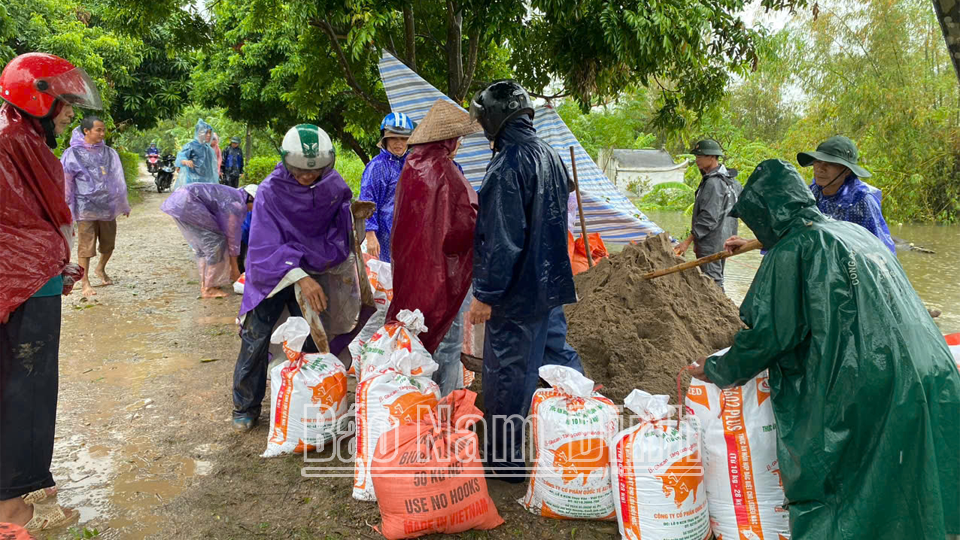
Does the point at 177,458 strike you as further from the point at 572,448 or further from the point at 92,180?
the point at 92,180

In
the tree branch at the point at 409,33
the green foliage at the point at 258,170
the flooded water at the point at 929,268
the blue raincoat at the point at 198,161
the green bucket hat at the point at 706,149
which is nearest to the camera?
the green bucket hat at the point at 706,149

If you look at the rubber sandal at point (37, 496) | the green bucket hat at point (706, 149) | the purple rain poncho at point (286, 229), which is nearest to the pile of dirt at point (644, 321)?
the green bucket hat at point (706, 149)

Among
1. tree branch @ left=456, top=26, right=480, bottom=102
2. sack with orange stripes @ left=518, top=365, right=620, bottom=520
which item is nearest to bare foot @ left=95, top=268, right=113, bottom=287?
tree branch @ left=456, top=26, right=480, bottom=102

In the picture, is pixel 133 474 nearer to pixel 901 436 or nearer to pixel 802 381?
pixel 802 381

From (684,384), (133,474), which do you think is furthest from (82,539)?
(684,384)

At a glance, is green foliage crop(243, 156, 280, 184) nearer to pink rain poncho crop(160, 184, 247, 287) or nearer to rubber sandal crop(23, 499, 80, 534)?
pink rain poncho crop(160, 184, 247, 287)

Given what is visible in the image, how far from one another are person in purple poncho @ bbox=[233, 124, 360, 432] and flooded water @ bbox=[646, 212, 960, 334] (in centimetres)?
519

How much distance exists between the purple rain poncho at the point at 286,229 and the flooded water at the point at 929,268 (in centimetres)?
525

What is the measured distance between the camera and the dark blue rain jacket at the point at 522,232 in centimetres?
269

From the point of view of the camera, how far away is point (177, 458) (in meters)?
3.18

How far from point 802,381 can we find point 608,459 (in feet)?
2.64

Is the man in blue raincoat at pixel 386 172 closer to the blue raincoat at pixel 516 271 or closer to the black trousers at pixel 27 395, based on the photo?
the blue raincoat at pixel 516 271

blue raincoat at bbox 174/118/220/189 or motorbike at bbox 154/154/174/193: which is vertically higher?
motorbike at bbox 154/154/174/193

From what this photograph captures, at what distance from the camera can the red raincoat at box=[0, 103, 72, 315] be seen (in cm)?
235
